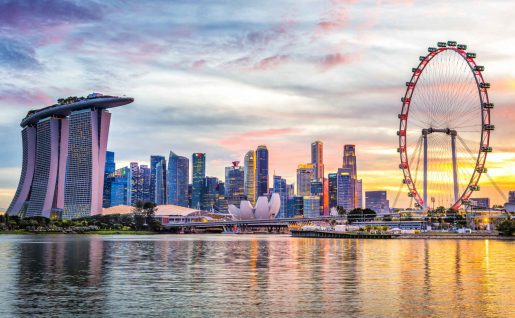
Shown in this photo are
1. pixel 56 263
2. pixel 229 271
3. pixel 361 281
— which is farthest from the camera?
pixel 56 263

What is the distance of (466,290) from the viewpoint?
165 feet

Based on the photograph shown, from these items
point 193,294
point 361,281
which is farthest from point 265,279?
point 193,294

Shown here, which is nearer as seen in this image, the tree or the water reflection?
the water reflection

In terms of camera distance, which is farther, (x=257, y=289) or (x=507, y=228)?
(x=507, y=228)

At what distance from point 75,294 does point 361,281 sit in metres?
23.9

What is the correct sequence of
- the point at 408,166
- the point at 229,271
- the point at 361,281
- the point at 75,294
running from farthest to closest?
the point at 408,166 < the point at 229,271 < the point at 361,281 < the point at 75,294

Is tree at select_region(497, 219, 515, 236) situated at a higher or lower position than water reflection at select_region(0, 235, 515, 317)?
higher

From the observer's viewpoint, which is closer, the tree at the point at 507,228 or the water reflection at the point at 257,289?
the water reflection at the point at 257,289

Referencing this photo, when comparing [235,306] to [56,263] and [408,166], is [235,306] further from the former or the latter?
[408,166]

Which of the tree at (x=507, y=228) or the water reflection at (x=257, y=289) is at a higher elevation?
the tree at (x=507, y=228)

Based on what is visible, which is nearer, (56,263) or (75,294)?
(75,294)

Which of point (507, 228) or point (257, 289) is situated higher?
point (507, 228)

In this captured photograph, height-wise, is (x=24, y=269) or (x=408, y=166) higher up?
(x=408, y=166)

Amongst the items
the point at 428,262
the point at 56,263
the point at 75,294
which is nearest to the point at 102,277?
the point at 75,294
